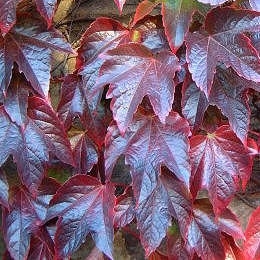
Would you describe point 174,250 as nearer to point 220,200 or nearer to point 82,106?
point 220,200

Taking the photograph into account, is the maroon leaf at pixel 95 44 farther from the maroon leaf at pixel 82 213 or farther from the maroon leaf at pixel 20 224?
the maroon leaf at pixel 20 224

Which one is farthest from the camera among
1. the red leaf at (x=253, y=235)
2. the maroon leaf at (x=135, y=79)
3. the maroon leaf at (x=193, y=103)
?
the red leaf at (x=253, y=235)

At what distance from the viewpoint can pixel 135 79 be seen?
0.98 metres

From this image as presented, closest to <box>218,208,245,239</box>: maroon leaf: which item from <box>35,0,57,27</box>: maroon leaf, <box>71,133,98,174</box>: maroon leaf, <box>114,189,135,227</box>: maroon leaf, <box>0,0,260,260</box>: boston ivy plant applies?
<box>0,0,260,260</box>: boston ivy plant

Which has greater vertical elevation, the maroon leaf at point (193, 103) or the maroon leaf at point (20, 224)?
the maroon leaf at point (193, 103)

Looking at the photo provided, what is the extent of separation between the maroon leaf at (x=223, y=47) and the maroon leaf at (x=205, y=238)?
358mm

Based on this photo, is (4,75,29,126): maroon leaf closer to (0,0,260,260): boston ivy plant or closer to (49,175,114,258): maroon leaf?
(0,0,260,260): boston ivy plant

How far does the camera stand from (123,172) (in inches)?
53.8

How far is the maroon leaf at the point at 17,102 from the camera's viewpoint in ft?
3.50

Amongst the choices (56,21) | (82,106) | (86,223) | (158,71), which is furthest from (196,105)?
(56,21)

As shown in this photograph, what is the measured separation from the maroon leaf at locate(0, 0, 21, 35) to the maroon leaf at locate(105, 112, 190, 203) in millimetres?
295

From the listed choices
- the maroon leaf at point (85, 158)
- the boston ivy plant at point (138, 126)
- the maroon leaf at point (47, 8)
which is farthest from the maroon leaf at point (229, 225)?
the maroon leaf at point (47, 8)

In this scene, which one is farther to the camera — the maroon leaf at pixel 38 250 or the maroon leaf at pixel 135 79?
the maroon leaf at pixel 38 250

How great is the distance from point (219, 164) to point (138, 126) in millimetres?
196
